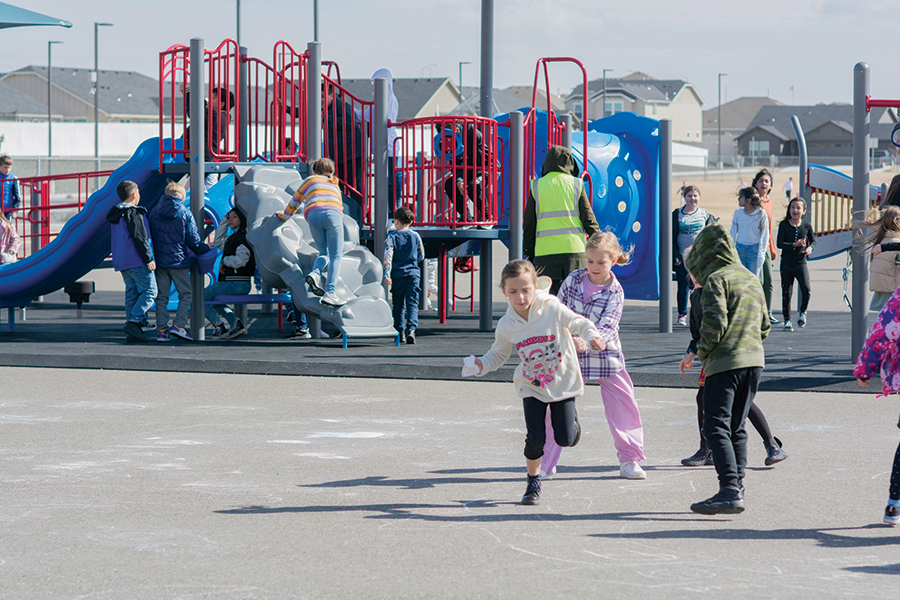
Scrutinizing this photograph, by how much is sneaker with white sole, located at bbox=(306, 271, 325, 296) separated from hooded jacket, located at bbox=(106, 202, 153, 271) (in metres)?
1.77

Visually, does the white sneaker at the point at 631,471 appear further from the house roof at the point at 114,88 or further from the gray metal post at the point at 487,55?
the house roof at the point at 114,88

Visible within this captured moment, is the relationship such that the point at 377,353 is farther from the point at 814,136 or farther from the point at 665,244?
the point at 814,136

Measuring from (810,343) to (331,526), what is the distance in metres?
8.11

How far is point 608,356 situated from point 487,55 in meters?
8.83

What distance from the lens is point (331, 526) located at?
546 centimetres

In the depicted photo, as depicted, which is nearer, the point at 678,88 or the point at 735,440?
the point at 735,440

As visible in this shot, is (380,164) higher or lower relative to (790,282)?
higher

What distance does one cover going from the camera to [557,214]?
10.6 metres

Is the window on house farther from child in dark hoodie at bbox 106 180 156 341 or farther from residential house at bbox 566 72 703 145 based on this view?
child in dark hoodie at bbox 106 180 156 341

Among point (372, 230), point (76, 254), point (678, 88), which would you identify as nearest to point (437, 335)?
point (372, 230)

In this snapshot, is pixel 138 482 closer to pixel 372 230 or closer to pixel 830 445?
pixel 830 445

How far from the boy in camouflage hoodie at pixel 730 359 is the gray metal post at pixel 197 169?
786 centimetres

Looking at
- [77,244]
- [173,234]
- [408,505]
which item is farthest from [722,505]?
[77,244]

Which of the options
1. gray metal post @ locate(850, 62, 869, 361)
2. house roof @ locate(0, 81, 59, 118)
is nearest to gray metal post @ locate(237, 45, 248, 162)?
gray metal post @ locate(850, 62, 869, 361)
